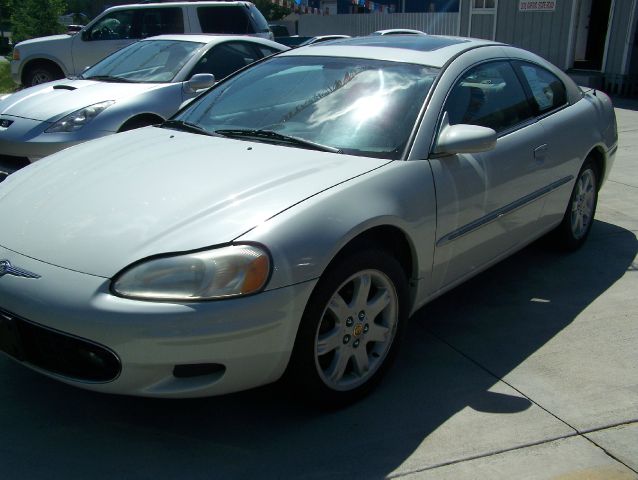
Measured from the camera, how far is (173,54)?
730 centimetres

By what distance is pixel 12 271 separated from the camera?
2.69 meters

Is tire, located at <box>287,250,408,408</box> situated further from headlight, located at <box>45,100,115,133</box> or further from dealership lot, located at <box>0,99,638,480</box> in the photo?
headlight, located at <box>45,100,115,133</box>

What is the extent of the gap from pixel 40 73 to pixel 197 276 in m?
10.7

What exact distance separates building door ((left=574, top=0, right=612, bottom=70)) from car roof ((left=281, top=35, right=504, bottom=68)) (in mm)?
12664

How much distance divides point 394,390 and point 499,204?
4.02 feet

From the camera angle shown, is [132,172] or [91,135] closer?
[132,172]

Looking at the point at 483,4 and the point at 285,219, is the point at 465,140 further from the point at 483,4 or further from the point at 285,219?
the point at 483,4

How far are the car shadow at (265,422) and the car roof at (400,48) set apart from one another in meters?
1.50

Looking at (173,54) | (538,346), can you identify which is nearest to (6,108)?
(173,54)

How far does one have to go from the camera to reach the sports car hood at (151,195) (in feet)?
8.73

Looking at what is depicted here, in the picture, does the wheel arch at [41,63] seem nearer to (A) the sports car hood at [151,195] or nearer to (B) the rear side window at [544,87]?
(A) the sports car hood at [151,195]

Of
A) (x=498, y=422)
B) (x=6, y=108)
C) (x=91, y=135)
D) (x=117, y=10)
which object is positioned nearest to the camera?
(x=498, y=422)

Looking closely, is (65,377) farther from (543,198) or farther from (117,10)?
(117,10)

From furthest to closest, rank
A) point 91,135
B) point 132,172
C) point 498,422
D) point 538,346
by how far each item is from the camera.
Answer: point 91,135
point 538,346
point 132,172
point 498,422
